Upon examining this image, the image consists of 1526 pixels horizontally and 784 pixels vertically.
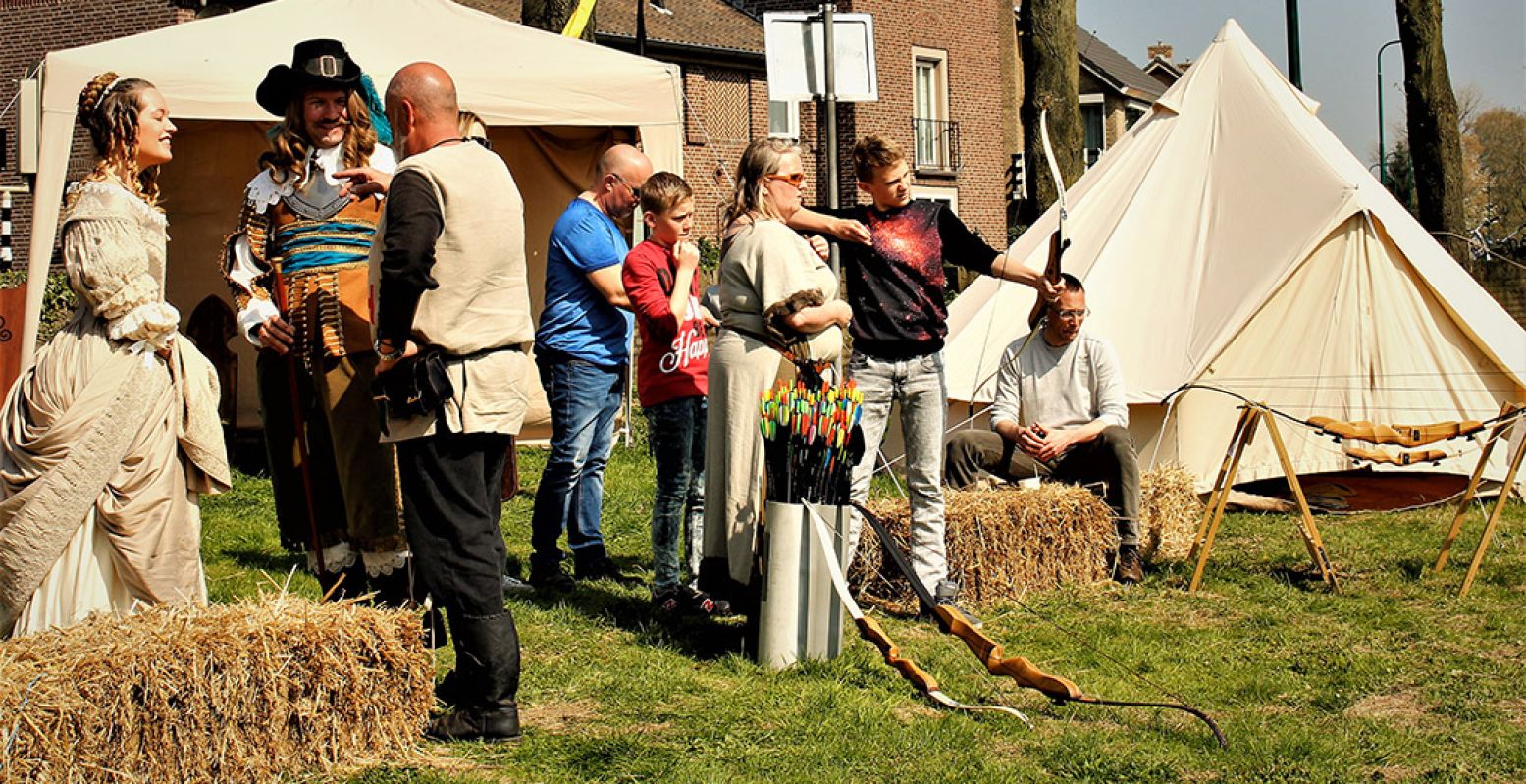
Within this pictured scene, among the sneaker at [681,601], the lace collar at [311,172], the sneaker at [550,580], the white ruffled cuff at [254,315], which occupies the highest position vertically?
the lace collar at [311,172]

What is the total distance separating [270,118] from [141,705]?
5.36 metres

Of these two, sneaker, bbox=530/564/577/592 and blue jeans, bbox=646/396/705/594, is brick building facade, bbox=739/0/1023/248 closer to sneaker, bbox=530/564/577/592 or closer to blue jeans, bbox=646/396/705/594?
sneaker, bbox=530/564/577/592

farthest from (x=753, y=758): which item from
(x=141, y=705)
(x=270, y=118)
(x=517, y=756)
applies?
(x=270, y=118)

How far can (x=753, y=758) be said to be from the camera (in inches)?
145

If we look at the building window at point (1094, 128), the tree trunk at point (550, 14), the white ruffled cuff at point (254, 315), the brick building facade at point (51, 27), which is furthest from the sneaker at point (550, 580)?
the building window at point (1094, 128)

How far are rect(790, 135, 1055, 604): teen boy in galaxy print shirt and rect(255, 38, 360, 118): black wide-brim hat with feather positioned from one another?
4.96 feet

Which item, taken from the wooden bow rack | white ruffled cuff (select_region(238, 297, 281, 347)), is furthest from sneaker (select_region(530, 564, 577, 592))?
the wooden bow rack

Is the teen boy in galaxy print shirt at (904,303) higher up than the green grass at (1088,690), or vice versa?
the teen boy in galaxy print shirt at (904,303)

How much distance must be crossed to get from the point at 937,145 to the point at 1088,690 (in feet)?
93.4

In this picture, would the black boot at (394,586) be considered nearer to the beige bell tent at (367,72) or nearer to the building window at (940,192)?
the beige bell tent at (367,72)

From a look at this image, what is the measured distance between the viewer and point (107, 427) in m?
3.80

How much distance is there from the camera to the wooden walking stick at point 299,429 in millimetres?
4309

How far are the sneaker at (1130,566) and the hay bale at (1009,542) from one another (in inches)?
2.3

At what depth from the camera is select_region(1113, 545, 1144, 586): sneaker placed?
6168mm
